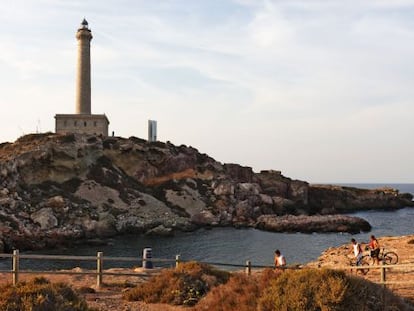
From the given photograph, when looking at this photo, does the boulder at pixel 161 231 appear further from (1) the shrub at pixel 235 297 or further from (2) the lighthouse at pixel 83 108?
(1) the shrub at pixel 235 297

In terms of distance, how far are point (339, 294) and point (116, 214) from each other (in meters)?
59.4

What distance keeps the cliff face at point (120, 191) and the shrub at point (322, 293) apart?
45.3m

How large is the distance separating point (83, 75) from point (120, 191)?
2839 cm

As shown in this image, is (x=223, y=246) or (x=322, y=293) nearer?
(x=322, y=293)

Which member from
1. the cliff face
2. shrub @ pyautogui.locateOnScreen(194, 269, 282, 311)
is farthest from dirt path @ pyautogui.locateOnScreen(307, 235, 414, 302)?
the cliff face

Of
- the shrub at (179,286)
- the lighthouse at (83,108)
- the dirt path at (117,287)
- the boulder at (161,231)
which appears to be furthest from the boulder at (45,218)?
the shrub at (179,286)

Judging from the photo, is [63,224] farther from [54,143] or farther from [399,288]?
[399,288]

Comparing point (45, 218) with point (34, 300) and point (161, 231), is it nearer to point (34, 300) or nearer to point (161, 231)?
point (161, 231)

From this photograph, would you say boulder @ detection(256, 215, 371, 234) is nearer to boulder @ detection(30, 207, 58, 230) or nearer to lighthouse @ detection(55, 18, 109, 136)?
boulder @ detection(30, 207, 58, 230)

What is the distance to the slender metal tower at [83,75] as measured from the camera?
89.5 meters

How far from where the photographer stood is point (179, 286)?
49.5 feet

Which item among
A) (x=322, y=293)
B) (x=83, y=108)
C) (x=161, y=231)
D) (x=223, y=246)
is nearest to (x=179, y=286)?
(x=322, y=293)

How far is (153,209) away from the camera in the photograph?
72.4 meters

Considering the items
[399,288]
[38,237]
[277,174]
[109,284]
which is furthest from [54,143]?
[399,288]
